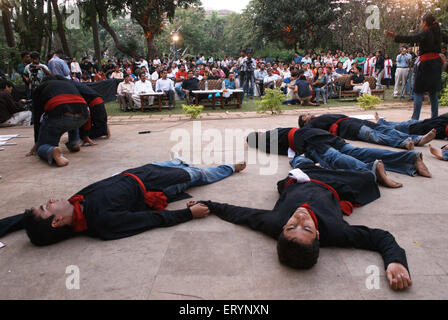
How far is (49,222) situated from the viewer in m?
2.26

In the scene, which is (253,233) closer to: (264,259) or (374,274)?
(264,259)

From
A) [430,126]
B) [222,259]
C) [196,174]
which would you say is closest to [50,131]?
[196,174]

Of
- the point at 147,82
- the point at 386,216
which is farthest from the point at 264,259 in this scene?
the point at 147,82

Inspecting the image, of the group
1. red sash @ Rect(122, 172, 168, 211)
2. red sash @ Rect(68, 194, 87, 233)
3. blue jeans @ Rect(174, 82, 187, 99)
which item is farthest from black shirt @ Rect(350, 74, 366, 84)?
red sash @ Rect(68, 194, 87, 233)

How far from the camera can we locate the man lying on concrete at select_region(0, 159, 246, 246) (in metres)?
2.27

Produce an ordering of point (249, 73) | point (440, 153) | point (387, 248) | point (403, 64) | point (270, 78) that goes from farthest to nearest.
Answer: point (270, 78)
point (249, 73)
point (403, 64)
point (440, 153)
point (387, 248)

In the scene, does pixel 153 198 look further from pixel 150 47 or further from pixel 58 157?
pixel 150 47

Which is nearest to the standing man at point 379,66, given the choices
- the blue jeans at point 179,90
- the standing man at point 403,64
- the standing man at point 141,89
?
the standing man at point 403,64

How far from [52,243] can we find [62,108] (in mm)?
2549

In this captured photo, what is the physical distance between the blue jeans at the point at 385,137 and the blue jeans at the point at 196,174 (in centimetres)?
230

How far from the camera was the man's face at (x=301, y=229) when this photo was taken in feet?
6.22

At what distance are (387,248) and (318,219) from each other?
45 centimetres

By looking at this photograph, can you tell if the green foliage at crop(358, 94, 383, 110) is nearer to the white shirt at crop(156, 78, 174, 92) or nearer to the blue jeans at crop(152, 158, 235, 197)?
the white shirt at crop(156, 78, 174, 92)

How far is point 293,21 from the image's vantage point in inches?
960
